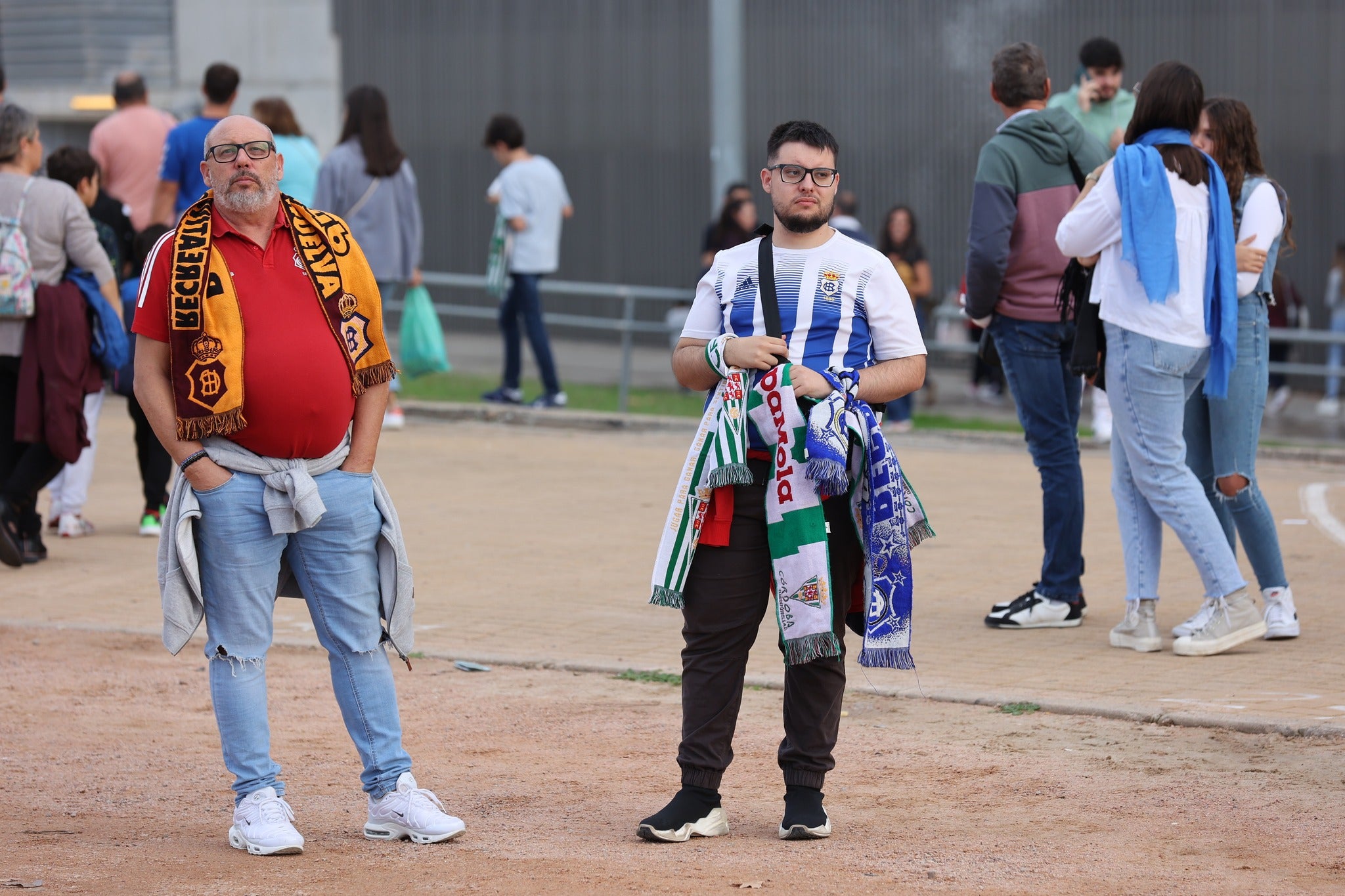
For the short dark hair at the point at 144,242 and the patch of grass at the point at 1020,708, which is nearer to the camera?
the patch of grass at the point at 1020,708

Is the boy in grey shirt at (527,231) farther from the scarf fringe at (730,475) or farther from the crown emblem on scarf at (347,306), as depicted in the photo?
the scarf fringe at (730,475)

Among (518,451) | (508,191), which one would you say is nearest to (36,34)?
(508,191)

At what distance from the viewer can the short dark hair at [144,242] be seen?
31.5 feet

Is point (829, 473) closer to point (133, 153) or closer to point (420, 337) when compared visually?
point (420, 337)

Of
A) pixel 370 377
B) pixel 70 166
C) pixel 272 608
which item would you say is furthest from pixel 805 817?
pixel 70 166

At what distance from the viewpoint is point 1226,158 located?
7414 millimetres

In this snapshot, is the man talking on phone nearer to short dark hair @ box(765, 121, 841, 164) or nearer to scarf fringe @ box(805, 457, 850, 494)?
short dark hair @ box(765, 121, 841, 164)

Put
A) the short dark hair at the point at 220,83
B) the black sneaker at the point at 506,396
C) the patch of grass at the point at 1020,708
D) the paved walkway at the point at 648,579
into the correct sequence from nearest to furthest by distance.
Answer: the patch of grass at the point at 1020,708
the paved walkway at the point at 648,579
the short dark hair at the point at 220,83
the black sneaker at the point at 506,396

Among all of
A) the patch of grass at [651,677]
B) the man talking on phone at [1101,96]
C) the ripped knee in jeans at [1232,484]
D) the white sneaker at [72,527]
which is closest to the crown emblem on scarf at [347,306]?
the patch of grass at [651,677]

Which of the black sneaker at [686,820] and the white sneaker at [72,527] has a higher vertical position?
the black sneaker at [686,820]

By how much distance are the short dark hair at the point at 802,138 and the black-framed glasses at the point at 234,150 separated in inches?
53.7

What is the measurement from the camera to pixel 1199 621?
7.30 meters

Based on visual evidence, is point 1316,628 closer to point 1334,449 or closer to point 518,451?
point 1334,449

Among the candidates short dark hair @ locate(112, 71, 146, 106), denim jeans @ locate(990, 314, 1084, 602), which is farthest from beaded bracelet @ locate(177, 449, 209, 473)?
short dark hair @ locate(112, 71, 146, 106)
